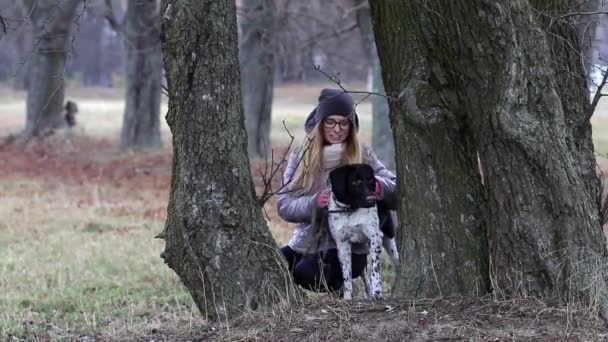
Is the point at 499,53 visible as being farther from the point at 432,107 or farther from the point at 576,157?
the point at 576,157

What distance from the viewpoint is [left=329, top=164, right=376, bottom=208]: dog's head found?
5.57 meters

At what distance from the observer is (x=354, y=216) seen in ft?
18.7

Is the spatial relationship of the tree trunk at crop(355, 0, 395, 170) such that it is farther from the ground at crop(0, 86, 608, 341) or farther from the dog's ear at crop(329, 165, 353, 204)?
the dog's ear at crop(329, 165, 353, 204)

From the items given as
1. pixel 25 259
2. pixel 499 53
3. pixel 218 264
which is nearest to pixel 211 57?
pixel 218 264

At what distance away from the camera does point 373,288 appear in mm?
5738

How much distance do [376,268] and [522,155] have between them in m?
1.22

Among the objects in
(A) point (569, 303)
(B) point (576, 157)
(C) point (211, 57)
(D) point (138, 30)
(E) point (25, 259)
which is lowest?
(E) point (25, 259)

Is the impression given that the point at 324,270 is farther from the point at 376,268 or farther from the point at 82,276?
the point at 82,276

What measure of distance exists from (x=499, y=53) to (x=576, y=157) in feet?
3.00

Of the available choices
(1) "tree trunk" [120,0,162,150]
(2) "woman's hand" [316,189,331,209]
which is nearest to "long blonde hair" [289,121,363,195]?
(2) "woman's hand" [316,189,331,209]

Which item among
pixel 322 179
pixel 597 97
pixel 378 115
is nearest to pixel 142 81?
pixel 378 115

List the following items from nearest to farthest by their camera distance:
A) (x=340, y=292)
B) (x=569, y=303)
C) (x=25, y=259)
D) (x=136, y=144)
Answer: (x=569, y=303) < (x=340, y=292) < (x=25, y=259) < (x=136, y=144)

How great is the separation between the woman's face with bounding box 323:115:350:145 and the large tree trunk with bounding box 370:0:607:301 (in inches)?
34.6

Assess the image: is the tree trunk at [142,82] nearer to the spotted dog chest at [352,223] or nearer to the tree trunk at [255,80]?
the tree trunk at [255,80]
